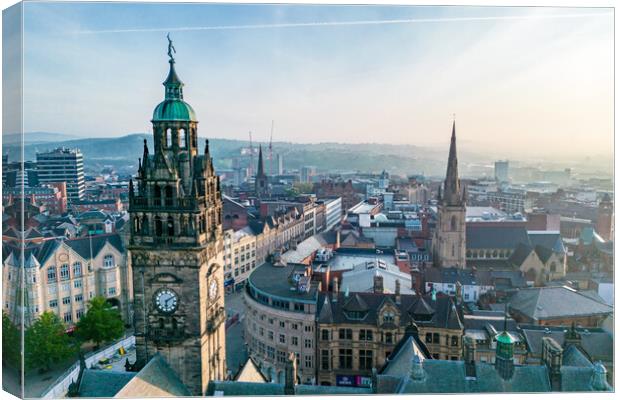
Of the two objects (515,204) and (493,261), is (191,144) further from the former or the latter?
(515,204)

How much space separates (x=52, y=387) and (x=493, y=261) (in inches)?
1723

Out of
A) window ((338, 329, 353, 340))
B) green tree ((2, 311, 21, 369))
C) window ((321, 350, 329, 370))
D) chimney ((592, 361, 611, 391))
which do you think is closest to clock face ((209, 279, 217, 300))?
green tree ((2, 311, 21, 369))

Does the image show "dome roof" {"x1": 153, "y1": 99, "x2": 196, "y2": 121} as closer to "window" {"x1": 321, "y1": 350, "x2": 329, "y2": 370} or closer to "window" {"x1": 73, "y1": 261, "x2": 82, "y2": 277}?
"window" {"x1": 321, "y1": 350, "x2": 329, "y2": 370}

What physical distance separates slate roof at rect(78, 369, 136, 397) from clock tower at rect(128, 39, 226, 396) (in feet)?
3.41

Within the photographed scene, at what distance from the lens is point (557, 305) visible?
3494 cm

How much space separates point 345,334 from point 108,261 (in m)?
21.4

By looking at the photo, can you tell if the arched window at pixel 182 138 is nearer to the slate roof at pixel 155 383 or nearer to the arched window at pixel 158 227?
the arched window at pixel 158 227

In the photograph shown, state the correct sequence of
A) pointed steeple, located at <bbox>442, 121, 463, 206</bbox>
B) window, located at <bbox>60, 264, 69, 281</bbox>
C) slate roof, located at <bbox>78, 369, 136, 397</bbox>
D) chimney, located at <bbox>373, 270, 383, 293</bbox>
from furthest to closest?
pointed steeple, located at <bbox>442, 121, 463, 206</bbox> → window, located at <bbox>60, 264, 69, 281</bbox> → chimney, located at <bbox>373, 270, 383, 293</bbox> → slate roof, located at <bbox>78, 369, 136, 397</bbox>

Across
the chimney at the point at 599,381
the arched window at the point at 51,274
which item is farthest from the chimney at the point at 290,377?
the arched window at the point at 51,274

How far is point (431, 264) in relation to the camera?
52.5m

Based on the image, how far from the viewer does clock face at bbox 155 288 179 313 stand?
18.4 meters

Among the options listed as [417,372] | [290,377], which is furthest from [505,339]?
[290,377]

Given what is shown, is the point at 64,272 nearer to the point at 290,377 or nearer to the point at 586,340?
the point at 290,377

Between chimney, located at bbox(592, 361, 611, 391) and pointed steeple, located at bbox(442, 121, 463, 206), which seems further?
pointed steeple, located at bbox(442, 121, 463, 206)
